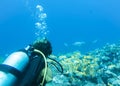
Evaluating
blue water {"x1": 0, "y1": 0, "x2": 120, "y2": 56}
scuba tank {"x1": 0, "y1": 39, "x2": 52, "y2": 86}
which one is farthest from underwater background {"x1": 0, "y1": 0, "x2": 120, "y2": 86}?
scuba tank {"x1": 0, "y1": 39, "x2": 52, "y2": 86}

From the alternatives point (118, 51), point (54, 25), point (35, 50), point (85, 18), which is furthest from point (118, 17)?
point (35, 50)

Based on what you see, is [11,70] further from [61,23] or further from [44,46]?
[61,23]

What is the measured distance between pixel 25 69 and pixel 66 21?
97628 mm

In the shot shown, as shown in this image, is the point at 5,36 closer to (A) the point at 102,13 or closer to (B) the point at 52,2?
(B) the point at 52,2

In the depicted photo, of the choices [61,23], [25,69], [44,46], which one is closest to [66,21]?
[61,23]

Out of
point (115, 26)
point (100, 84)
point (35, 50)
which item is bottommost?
point (35, 50)

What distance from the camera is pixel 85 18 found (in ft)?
361

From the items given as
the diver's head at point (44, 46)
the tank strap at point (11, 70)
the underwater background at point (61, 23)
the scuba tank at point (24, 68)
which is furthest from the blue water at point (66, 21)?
the tank strap at point (11, 70)

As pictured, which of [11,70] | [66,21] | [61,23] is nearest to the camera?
[11,70]

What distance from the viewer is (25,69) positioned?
3104 millimetres

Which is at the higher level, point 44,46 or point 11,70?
point 44,46

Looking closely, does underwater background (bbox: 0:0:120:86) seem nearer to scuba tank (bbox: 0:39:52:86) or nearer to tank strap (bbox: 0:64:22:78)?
scuba tank (bbox: 0:39:52:86)

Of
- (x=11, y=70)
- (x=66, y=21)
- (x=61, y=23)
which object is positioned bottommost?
(x=11, y=70)

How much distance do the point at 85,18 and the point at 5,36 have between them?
4841 cm
